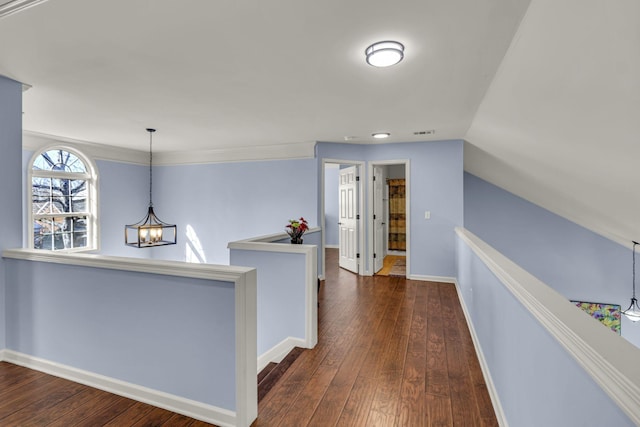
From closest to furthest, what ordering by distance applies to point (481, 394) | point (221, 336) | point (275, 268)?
1. point (221, 336)
2. point (481, 394)
3. point (275, 268)

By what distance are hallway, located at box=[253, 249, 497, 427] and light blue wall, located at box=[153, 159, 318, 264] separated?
7.07 ft

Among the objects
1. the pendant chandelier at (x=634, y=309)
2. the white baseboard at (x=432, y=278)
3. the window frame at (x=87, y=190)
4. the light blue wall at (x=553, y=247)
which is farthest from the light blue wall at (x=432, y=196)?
the window frame at (x=87, y=190)

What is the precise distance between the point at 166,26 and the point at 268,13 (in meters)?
0.61

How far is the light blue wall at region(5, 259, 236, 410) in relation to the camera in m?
1.87

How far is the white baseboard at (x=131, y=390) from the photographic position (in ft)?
6.17

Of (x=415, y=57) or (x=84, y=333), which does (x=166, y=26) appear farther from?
(x=84, y=333)

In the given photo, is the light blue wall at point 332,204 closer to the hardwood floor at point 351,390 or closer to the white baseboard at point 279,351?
the hardwood floor at point 351,390

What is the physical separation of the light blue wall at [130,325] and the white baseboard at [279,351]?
0.96m

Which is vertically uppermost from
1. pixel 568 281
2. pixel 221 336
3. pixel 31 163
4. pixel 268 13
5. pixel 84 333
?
pixel 268 13

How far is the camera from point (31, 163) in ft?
15.4

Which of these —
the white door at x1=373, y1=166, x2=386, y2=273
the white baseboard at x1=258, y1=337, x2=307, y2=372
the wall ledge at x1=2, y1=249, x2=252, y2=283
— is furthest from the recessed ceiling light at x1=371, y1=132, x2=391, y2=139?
the wall ledge at x1=2, y1=249, x2=252, y2=283

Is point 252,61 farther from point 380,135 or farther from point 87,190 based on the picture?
point 87,190

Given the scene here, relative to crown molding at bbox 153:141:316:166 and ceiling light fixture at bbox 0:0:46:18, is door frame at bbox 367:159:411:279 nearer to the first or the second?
crown molding at bbox 153:141:316:166

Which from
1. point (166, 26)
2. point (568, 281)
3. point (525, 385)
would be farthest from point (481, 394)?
point (568, 281)
